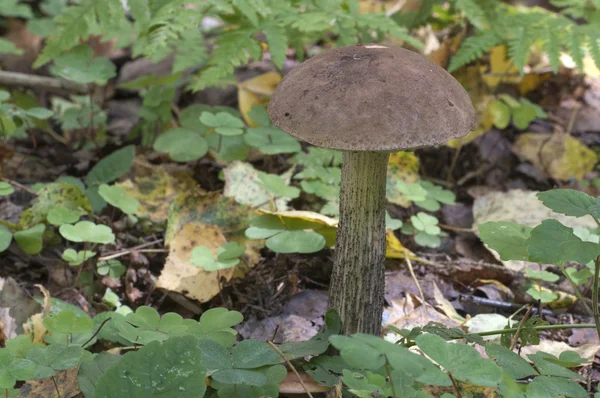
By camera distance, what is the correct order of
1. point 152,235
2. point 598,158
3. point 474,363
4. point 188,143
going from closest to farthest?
1. point 474,363
2. point 152,235
3. point 188,143
4. point 598,158

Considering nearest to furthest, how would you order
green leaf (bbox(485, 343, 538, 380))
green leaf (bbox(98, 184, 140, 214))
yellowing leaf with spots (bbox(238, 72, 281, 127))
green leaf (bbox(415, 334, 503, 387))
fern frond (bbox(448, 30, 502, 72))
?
green leaf (bbox(415, 334, 503, 387))
green leaf (bbox(485, 343, 538, 380))
green leaf (bbox(98, 184, 140, 214))
fern frond (bbox(448, 30, 502, 72))
yellowing leaf with spots (bbox(238, 72, 281, 127))

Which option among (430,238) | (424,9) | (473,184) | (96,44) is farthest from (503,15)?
(96,44)

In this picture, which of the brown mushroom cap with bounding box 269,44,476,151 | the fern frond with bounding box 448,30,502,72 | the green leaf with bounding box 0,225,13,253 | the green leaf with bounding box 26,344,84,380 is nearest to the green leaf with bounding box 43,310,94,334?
the green leaf with bounding box 26,344,84,380

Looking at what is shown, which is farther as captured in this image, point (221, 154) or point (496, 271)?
point (221, 154)

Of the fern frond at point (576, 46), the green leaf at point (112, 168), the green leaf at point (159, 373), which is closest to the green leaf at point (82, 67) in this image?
the green leaf at point (112, 168)

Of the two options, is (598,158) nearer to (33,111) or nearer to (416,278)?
(416,278)

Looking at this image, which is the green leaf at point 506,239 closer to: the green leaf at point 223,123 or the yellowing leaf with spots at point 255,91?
the green leaf at point 223,123

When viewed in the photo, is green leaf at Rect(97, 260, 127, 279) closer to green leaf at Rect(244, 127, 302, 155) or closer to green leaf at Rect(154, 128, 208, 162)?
green leaf at Rect(154, 128, 208, 162)
